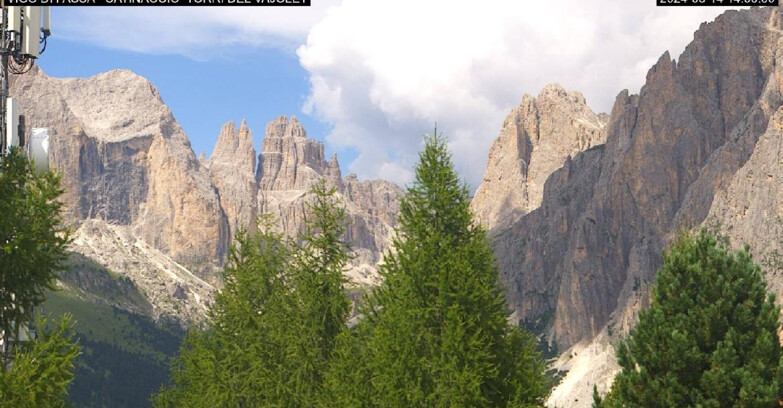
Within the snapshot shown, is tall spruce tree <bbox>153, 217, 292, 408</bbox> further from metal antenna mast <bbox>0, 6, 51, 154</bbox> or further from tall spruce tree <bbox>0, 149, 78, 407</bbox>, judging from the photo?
tall spruce tree <bbox>0, 149, 78, 407</bbox>

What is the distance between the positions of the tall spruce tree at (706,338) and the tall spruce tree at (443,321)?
351 centimetres

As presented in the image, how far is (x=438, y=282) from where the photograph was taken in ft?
98.0

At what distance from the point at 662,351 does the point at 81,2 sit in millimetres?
20348

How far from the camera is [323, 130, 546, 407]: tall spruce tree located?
1144 inches

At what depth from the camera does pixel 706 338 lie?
29.0 meters

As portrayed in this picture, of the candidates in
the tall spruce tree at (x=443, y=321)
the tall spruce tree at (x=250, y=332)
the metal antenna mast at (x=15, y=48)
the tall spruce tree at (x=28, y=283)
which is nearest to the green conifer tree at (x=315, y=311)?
the tall spruce tree at (x=250, y=332)

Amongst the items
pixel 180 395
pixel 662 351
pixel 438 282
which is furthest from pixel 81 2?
pixel 180 395

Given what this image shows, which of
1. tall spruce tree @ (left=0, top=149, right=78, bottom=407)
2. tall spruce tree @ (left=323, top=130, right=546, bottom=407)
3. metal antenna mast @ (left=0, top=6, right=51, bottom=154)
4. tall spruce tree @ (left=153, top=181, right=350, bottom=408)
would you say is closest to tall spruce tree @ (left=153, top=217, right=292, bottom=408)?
tall spruce tree @ (left=153, top=181, right=350, bottom=408)

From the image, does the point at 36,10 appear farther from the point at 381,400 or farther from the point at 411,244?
the point at 381,400

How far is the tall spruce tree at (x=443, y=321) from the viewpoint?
95.3 ft

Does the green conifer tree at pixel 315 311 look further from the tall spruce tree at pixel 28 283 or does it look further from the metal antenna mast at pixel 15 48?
the tall spruce tree at pixel 28 283

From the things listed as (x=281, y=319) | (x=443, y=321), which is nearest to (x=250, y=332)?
(x=281, y=319)

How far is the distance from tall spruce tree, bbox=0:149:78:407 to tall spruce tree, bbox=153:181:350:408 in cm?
1650

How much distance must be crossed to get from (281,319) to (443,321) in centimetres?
1650
